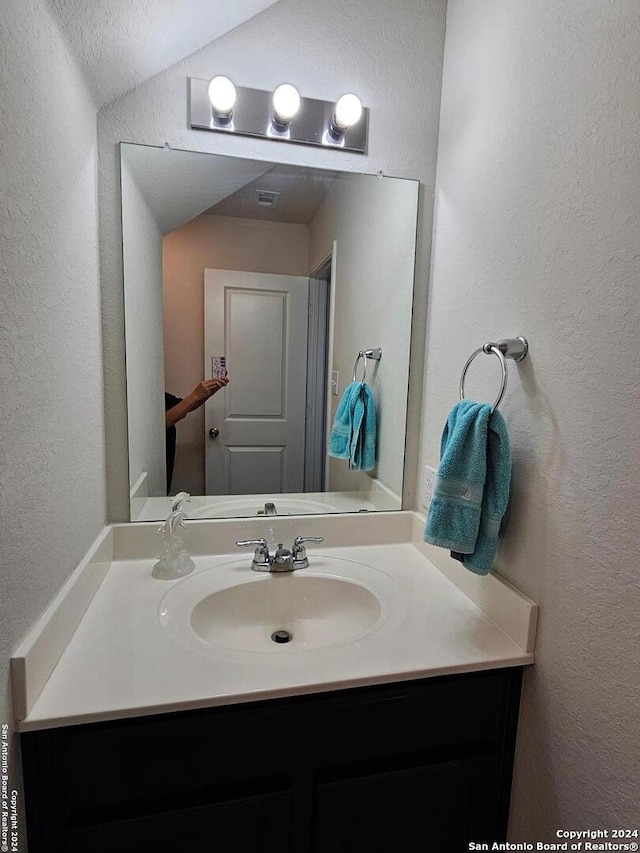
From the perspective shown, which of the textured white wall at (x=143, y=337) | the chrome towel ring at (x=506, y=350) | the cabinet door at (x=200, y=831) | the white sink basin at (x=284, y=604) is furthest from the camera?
the textured white wall at (x=143, y=337)

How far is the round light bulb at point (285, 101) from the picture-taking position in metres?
1.17

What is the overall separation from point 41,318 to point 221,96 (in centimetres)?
78

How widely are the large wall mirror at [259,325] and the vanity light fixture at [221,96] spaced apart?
11cm

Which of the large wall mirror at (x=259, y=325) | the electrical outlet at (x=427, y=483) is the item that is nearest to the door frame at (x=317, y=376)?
the large wall mirror at (x=259, y=325)

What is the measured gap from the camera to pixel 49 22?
77cm

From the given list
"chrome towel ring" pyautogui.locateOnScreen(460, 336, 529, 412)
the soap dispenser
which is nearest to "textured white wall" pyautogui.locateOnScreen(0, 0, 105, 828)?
the soap dispenser

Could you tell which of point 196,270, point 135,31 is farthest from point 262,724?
point 135,31

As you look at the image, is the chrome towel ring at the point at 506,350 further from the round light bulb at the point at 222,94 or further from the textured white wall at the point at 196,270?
the round light bulb at the point at 222,94

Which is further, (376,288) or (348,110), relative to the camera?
(376,288)

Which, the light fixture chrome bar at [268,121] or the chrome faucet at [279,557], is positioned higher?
the light fixture chrome bar at [268,121]

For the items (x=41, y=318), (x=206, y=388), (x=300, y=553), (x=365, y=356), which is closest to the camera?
(x=41, y=318)

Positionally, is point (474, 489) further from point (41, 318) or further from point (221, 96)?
point (221, 96)

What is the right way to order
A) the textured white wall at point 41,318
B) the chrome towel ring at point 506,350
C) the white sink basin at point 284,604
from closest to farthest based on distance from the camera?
the textured white wall at point 41,318
the chrome towel ring at point 506,350
the white sink basin at point 284,604

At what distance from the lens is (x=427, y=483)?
4.46 ft
